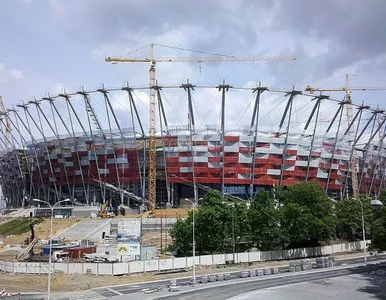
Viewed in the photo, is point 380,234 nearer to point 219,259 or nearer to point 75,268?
point 219,259

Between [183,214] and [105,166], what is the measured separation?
109 feet

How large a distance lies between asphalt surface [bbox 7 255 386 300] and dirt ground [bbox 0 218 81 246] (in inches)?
1923

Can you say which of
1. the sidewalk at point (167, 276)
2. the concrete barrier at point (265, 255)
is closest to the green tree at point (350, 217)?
the sidewalk at point (167, 276)

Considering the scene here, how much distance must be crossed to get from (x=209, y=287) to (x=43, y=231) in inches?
2395

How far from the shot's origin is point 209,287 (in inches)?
1710

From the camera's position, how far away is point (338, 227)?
82188 mm

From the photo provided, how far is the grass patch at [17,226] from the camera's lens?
9904 cm

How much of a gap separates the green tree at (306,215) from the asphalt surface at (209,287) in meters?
12.3

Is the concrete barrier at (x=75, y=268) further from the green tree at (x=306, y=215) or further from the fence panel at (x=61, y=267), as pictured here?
the green tree at (x=306, y=215)

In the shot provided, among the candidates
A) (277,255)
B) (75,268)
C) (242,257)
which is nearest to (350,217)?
(277,255)

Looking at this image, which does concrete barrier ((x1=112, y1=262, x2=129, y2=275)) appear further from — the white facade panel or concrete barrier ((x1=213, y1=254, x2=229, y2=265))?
the white facade panel

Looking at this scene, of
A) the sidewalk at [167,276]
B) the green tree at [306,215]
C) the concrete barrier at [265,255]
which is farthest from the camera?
the green tree at [306,215]

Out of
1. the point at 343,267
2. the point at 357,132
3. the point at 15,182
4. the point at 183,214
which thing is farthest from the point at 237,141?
the point at 15,182

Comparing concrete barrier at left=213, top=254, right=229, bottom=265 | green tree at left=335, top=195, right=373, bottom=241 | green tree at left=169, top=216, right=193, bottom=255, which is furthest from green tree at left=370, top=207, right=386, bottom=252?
green tree at left=169, top=216, right=193, bottom=255
